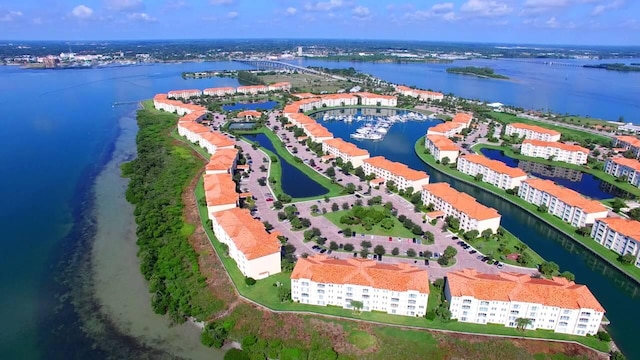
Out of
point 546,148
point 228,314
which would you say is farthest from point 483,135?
point 228,314

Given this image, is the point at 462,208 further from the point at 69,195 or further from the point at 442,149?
the point at 69,195

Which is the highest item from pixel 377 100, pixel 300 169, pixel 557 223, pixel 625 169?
pixel 377 100

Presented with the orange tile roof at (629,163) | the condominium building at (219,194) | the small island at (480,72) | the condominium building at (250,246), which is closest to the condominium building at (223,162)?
the condominium building at (219,194)

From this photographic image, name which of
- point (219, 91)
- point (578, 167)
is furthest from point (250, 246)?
point (219, 91)

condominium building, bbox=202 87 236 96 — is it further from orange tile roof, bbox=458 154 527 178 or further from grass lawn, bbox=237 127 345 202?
orange tile roof, bbox=458 154 527 178

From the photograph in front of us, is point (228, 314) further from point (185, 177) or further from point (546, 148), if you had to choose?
point (546, 148)

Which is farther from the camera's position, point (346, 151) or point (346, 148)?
point (346, 148)

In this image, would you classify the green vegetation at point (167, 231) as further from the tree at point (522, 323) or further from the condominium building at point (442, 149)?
the condominium building at point (442, 149)
